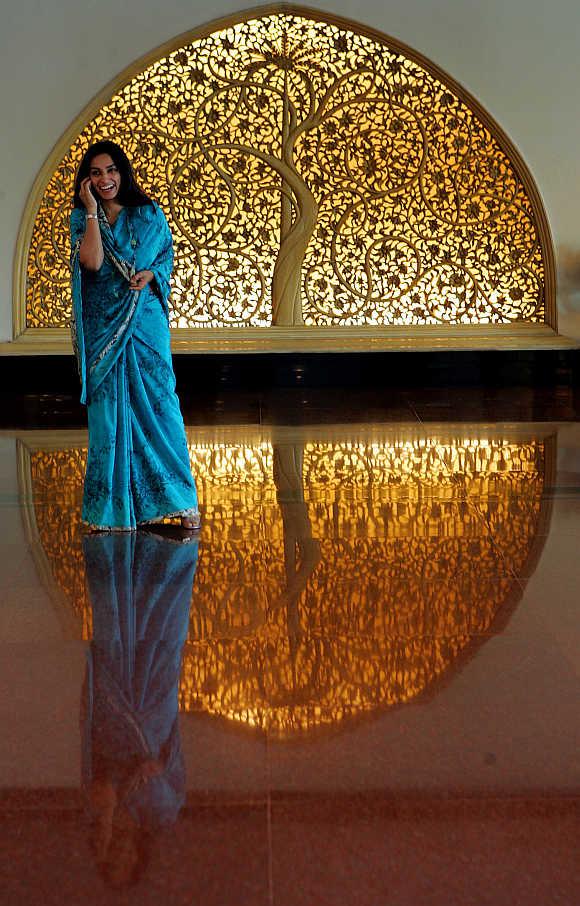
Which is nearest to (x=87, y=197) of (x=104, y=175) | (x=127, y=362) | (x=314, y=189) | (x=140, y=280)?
(x=104, y=175)

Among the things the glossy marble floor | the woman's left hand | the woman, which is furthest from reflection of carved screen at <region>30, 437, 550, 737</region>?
the woman's left hand

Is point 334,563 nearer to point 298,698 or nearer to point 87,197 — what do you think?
point 298,698

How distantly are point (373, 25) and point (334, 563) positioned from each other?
499cm

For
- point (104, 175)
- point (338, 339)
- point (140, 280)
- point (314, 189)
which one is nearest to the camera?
point (104, 175)

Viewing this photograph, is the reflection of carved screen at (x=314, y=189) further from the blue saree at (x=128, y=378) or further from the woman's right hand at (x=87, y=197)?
the woman's right hand at (x=87, y=197)

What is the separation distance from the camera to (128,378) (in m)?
3.79

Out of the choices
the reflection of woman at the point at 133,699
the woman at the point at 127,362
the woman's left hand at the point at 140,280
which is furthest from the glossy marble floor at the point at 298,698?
the woman's left hand at the point at 140,280

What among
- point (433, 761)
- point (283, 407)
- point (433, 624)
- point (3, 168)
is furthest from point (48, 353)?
point (433, 761)

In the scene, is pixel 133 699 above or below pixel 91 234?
below

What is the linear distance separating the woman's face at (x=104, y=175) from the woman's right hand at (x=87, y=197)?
0.02 metres

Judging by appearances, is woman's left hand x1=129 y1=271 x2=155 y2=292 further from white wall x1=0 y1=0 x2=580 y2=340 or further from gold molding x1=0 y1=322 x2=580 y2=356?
white wall x1=0 y1=0 x2=580 y2=340

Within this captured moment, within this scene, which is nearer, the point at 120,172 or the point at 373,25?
the point at 120,172

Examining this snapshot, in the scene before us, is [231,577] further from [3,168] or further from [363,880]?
[3,168]

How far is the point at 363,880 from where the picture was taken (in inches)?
65.9
